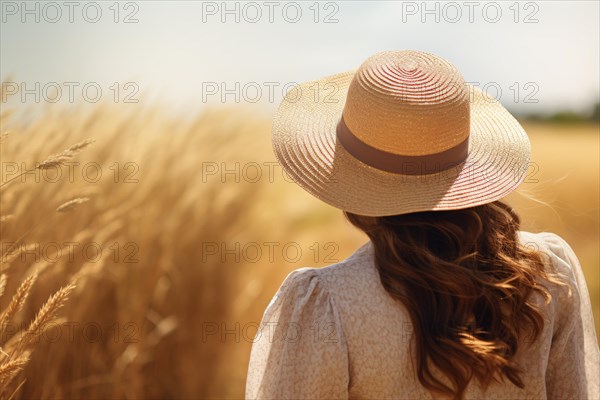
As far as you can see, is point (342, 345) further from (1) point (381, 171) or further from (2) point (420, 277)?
(1) point (381, 171)

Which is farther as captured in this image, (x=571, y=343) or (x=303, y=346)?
(x=571, y=343)

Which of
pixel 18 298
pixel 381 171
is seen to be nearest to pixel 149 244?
pixel 18 298

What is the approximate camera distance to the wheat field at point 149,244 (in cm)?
205

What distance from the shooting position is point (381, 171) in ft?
3.98

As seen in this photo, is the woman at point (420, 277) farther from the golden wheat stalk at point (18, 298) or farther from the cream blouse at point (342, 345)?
the golden wheat stalk at point (18, 298)

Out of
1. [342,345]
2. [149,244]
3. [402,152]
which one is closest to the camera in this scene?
[342,345]

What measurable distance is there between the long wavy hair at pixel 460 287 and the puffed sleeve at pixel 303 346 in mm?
111

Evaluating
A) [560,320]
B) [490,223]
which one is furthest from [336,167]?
[560,320]

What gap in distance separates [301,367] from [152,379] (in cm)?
146

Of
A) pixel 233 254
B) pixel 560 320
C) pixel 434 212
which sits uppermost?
pixel 434 212

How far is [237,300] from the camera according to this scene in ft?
8.84

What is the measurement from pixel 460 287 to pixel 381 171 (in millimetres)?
236

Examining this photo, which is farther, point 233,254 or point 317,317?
point 233,254

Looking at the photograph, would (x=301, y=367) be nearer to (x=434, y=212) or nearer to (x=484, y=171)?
(x=434, y=212)
